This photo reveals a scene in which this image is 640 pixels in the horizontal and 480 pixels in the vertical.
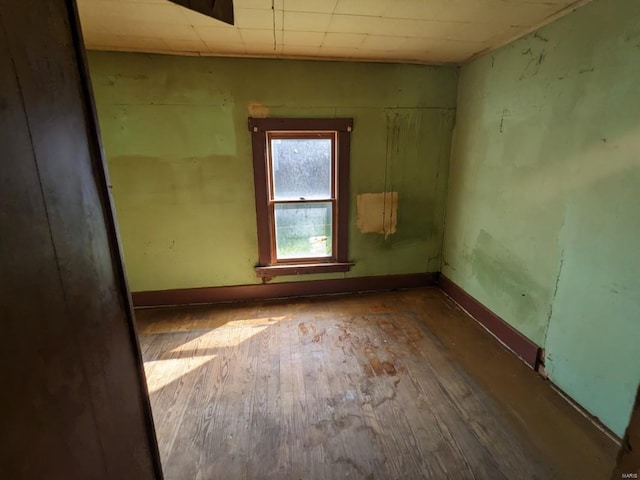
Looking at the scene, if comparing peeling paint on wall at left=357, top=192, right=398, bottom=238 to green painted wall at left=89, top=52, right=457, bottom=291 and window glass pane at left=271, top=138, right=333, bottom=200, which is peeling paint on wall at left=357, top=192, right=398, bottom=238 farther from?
window glass pane at left=271, top=138, right=333, bottom=200

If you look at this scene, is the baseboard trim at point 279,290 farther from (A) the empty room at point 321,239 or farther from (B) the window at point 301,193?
(B) the window at point 301,193

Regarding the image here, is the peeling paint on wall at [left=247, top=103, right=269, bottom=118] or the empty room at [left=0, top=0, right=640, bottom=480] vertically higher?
the peeling paint on wall at [left=247, top=103, right=269, bottom=118]

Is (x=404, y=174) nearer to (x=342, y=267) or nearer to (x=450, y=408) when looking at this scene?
(x=342, y=267)

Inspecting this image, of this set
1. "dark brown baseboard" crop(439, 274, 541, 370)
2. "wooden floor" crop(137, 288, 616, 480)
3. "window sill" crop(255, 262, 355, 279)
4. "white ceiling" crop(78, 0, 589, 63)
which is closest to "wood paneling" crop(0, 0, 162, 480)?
"wooden floor" crop(137, 288, 616, 480)

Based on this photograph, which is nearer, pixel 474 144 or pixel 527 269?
pixel 527 269

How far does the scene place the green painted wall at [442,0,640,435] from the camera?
157cm

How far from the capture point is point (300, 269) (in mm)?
3189

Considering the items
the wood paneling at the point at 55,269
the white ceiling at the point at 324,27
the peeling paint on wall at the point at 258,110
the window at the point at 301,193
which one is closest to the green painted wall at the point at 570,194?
the white ceiling at the point at 324,27

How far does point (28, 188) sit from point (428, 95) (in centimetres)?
310

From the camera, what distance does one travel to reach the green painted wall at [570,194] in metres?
1.57

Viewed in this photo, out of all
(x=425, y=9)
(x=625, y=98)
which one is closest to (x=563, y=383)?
(x=625, y=98)

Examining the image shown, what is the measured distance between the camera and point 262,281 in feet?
10.5

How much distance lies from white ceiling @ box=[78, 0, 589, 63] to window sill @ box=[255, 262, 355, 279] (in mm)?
1880

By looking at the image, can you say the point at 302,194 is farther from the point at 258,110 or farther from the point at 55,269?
the point at 55,269
